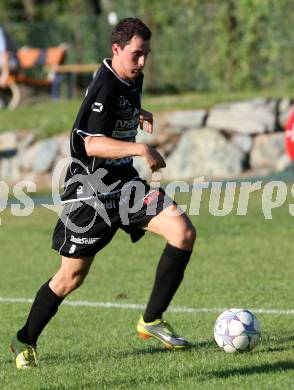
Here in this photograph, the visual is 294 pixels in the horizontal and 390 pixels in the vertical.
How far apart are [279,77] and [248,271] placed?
12462mm

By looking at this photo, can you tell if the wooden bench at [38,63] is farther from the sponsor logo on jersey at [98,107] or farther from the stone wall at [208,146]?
the sponsor logo on jersey at [98,107]

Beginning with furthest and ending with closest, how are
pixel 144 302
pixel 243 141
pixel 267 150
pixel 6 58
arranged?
1. pixel 6 58
2. pixel 243 141
3. pixel 267 150
4. pixel 144 302

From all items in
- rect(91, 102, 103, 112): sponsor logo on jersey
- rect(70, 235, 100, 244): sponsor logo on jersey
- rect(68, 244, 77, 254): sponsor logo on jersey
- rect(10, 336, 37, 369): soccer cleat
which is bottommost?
rect(10, 336, 37, 369): soccer cleat

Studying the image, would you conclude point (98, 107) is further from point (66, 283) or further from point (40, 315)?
point (40, 315)

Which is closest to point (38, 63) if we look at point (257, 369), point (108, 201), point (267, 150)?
point (267, 150)

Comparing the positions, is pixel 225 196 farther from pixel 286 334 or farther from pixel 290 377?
pixel 290 377

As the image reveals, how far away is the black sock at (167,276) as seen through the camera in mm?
6637

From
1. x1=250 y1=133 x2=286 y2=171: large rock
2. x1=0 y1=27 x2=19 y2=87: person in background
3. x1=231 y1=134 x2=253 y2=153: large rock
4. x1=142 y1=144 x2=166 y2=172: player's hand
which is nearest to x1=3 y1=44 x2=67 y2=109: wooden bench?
x1=0 y1=27 x2=19 y2=87: person in background

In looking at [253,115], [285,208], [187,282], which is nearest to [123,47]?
[187,282]

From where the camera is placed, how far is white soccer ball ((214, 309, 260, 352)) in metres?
6.45

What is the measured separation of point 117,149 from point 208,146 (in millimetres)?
12501

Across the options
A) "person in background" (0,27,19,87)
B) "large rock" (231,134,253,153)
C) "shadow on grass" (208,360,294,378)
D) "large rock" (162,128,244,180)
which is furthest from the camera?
"person in background" (0,27,19,87)

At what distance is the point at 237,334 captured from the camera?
6445mm

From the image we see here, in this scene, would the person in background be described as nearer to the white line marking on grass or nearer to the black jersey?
the white line marking on grass
